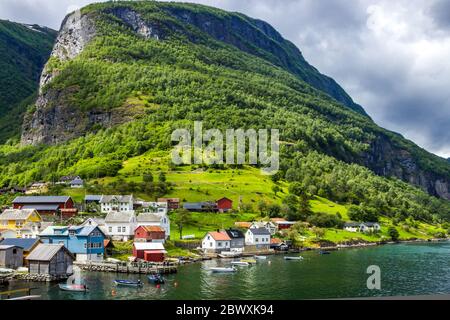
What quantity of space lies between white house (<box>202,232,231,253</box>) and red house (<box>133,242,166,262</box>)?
17361 mm

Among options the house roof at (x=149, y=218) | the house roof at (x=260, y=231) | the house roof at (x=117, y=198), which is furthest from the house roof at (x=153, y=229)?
the house roof at (x=117, y=198)

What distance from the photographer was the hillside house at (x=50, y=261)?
2645 inches

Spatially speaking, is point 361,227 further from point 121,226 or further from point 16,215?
point 16,215

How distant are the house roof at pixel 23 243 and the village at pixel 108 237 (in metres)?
0.15

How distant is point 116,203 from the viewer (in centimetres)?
12925

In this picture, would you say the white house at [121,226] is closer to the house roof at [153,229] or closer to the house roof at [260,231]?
the house roof at [153,229]

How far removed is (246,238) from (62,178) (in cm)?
8379

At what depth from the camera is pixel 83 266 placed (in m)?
79.1

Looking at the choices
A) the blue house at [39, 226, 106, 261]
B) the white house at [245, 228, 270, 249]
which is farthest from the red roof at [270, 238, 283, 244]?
the blue house at [39, 226, 106, 261]

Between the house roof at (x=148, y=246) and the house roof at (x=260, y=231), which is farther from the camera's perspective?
the house roof at (x=260, y=231)

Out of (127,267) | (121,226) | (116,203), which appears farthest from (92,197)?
(127,267)

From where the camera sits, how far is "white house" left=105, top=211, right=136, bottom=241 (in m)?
101

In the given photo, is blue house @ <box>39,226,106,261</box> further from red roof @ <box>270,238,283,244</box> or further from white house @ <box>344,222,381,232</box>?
white house @ <box>344,222,381,232</box>

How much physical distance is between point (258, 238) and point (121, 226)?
1327 inches
